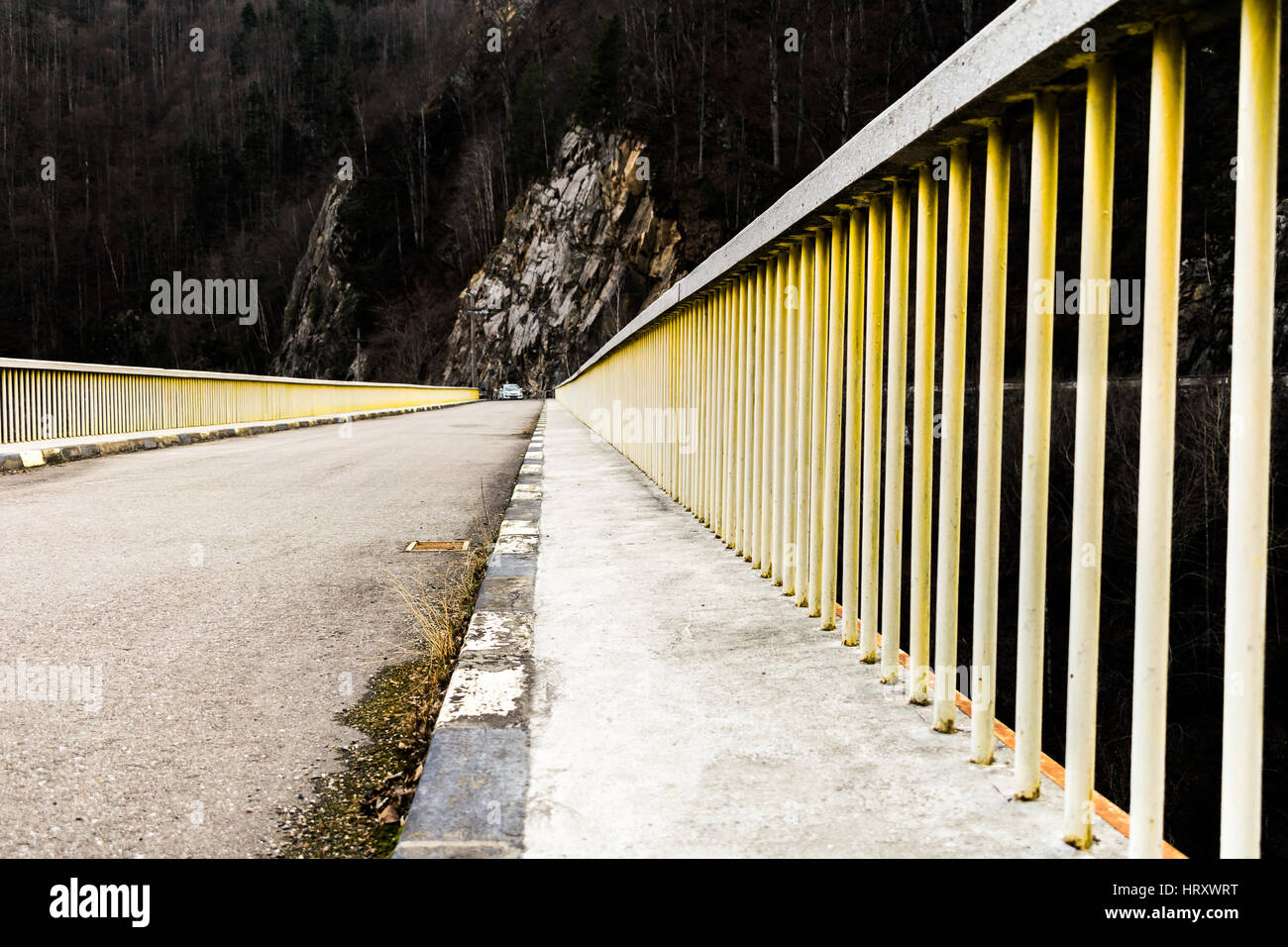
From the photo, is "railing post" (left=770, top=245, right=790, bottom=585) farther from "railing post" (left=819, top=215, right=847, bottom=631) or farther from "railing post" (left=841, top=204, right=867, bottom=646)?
"railing post" (left=841, top=204, right=867, bottom=646)

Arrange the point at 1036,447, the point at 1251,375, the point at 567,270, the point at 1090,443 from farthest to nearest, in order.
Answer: the point at 567,270, the point at 1036,447, the point at 1090,443, the point at 1251,375

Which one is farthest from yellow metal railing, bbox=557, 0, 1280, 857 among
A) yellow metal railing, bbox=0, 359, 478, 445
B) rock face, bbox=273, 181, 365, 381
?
rock face, bbox=273, 181, 365, 381

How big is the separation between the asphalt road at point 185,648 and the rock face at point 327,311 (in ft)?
213

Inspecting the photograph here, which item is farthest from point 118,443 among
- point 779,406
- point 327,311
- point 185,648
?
point 327,311

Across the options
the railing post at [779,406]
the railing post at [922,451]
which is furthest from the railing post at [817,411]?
the railing post at [922,451]

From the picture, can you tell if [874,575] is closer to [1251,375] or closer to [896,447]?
[896,447]

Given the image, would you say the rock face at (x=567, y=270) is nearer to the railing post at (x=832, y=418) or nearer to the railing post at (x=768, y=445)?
the railing post at (x=768, y=445)

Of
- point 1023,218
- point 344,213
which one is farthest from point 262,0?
point 1023,218

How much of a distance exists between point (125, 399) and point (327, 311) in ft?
201

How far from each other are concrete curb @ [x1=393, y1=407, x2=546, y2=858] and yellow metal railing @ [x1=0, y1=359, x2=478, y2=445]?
32.3ft

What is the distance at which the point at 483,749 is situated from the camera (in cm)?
221

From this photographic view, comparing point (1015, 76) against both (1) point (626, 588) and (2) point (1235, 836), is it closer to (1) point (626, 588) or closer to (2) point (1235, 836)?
(2) point (1235, 836)

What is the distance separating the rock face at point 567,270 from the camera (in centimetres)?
4906

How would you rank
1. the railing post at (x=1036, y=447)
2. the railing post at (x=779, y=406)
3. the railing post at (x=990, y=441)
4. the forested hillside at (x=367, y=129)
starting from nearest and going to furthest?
1. the railing post at (x=1036, y=447)
2. the railing post at (x=990, y=441)
3. the railing post at (x=779, y=406)
4. the forested hillside at (x=367, y=129)
